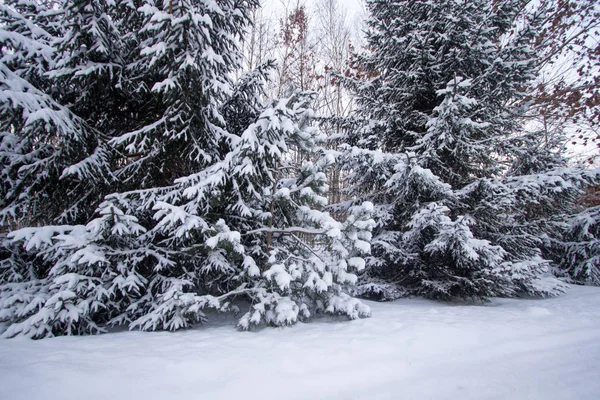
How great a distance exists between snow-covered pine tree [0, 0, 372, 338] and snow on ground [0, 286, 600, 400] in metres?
0.41

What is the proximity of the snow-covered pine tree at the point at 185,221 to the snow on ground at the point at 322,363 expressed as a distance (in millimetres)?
412

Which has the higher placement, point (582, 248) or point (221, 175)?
point (221, 175)

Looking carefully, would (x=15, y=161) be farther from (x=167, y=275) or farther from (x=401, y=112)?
(x=401, y=112)

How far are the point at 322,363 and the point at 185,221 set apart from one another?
218 cm

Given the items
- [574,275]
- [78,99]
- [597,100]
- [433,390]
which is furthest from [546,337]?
[597,100]

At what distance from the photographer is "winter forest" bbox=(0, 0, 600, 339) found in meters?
3.30

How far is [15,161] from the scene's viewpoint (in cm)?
364

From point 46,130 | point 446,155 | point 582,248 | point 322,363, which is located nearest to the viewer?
point 322,363

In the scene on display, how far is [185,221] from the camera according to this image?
3232 mm

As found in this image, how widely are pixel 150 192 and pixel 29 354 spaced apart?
213cm

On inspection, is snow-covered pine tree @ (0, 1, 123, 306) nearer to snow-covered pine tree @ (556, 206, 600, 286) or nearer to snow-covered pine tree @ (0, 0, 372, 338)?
snow-covered pine tree @ (0, 0, 372, 338)

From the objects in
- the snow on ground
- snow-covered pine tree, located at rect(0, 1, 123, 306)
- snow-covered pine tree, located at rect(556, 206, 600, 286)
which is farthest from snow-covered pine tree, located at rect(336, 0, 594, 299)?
snow-covered pine tree, located at rect(0, 1, 123, 306)

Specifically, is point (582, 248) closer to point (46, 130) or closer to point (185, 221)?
point (185, 221)

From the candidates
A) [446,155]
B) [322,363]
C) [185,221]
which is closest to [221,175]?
[185,221]
